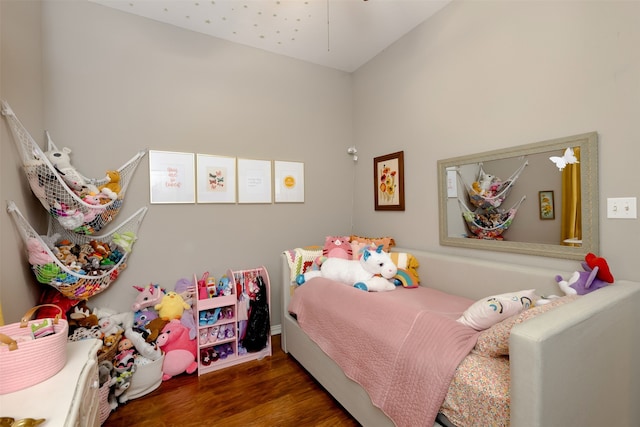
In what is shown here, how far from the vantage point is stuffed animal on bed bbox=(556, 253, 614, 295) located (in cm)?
132

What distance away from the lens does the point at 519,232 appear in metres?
1.76

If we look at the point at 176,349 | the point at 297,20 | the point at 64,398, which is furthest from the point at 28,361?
the point at 297,20

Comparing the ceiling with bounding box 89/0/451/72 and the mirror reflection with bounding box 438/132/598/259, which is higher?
the ceiling with bounding box 89/0/451/72

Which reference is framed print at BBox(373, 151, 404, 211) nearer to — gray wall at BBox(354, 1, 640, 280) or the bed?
gray wall at BBox(354, 1, 640, 280)

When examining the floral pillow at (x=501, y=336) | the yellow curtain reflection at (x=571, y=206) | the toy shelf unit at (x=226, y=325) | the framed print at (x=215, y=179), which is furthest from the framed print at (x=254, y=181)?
the yellow curtain reflection at (x=571, y=206)

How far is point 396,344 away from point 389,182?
173 centimetres

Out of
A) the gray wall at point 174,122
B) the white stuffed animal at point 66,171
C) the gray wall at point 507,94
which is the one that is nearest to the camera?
the gray wall at point 507,94

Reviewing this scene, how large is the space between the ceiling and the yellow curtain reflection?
1.56m

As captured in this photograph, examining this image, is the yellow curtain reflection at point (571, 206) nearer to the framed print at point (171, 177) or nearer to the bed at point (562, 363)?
the bed at point (562, 363)

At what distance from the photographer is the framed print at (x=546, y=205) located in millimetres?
1614

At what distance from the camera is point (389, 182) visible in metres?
2.70

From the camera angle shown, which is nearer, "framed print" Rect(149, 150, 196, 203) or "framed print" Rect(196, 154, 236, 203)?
"framed print" Rect(149, 150, 196, 203)

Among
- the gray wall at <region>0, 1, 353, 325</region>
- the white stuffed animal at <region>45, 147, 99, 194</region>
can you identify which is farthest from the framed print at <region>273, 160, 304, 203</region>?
the white stuffed animal at <region>45, 147, 99, 194</region>

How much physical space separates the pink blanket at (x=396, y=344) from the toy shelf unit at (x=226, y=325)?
68cm
